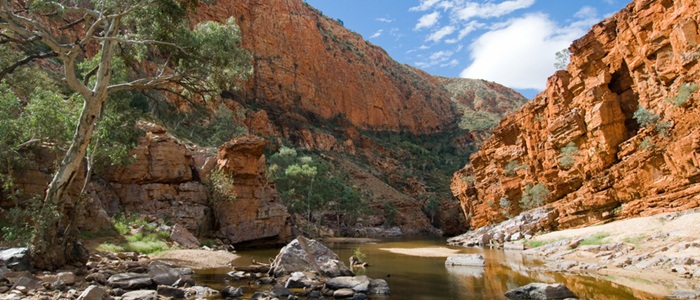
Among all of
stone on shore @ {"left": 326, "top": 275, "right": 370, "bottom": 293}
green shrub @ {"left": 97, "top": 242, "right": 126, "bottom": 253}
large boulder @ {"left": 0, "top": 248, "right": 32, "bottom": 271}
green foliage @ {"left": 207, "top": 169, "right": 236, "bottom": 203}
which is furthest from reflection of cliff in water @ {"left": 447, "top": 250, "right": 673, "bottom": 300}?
green foliage @ {"left": 207, "top": 169, "right": 236, "bottom": 203}

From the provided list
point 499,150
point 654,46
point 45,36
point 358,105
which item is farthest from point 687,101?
point 358,105

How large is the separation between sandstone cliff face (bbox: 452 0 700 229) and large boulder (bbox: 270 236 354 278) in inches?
838

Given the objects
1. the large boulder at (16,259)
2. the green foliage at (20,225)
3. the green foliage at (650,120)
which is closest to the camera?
the large boulder at (16,259)

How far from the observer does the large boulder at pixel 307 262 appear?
1409 centimetres

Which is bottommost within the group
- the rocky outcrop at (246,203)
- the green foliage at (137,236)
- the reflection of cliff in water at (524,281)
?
the reflection of cliff in water at (524,281)

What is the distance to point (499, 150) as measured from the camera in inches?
2004

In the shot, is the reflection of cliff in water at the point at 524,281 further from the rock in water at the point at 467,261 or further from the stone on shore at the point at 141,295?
the stone on shore at the point at 141,295

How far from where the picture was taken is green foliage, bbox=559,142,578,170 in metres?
36.6

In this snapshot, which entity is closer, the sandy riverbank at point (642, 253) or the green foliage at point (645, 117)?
the sandy riverbank at point (642, 253)

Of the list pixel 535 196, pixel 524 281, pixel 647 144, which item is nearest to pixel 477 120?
pixel 535 196

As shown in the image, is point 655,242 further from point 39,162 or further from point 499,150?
point 499,150

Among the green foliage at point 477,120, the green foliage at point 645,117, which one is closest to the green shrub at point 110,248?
the green foliage at point 645,117

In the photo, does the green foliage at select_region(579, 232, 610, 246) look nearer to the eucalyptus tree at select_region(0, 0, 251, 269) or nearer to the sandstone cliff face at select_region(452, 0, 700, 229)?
the sandstone cliff face at select_region(452, 0, 700, 229)

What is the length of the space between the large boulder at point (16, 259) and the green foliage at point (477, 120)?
111719 mm
